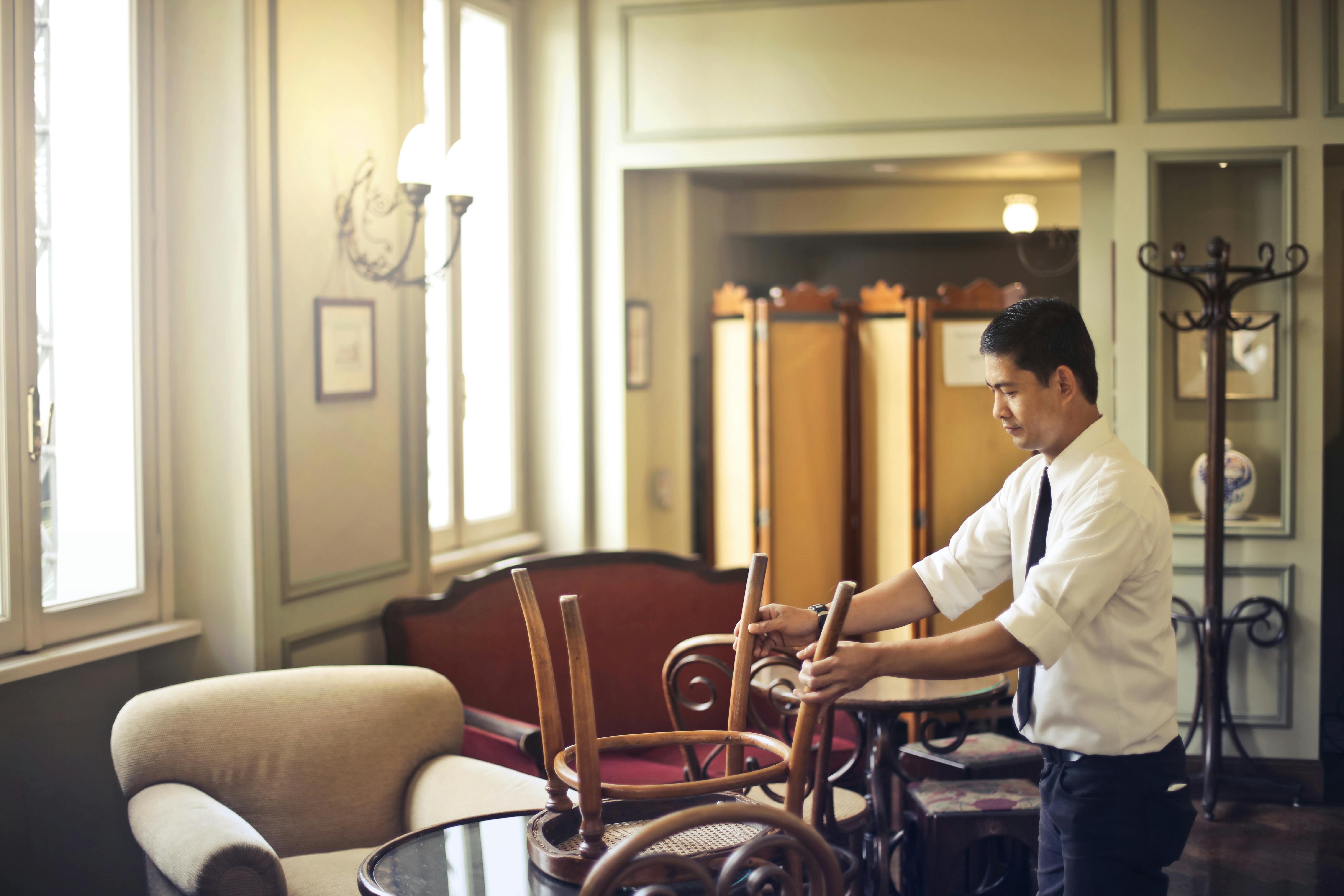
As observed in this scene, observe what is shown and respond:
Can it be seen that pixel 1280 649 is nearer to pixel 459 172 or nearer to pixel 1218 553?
pixel 1218 553

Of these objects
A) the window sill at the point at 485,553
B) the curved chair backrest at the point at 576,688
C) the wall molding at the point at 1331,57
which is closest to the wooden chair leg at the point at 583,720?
the curved chair backrest at the point at 576,688

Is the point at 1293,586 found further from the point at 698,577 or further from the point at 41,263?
the point at 41,263

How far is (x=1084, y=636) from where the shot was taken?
5.50 ft

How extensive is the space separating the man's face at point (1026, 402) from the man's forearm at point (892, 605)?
1.06 ft

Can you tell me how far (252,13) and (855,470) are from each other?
8.82 ft

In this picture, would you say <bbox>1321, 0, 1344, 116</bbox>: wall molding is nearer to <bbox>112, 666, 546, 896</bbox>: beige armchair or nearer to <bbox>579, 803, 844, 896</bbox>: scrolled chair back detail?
<bbox>112, 666, 546, 896</bbox>: beige armchair

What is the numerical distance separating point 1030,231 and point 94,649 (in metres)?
4.60

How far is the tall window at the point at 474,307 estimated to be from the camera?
379 cm

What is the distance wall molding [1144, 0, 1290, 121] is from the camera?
3.93 m

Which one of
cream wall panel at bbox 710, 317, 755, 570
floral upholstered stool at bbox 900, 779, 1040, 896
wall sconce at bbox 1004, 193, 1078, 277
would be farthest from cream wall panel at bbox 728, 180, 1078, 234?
floral upholstered stool at bbox 900, 779, 1040, 896

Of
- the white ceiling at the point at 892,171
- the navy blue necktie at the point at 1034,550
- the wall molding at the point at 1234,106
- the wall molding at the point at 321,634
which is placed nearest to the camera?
the navy blue necktie at the point at 1034,550

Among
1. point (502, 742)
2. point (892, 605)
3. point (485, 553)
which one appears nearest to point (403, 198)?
point (485, 553)

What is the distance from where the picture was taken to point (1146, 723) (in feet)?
5.42

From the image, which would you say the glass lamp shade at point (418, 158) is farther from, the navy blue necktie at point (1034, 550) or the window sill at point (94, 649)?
the navy blue necktie at point (1034, 550)
